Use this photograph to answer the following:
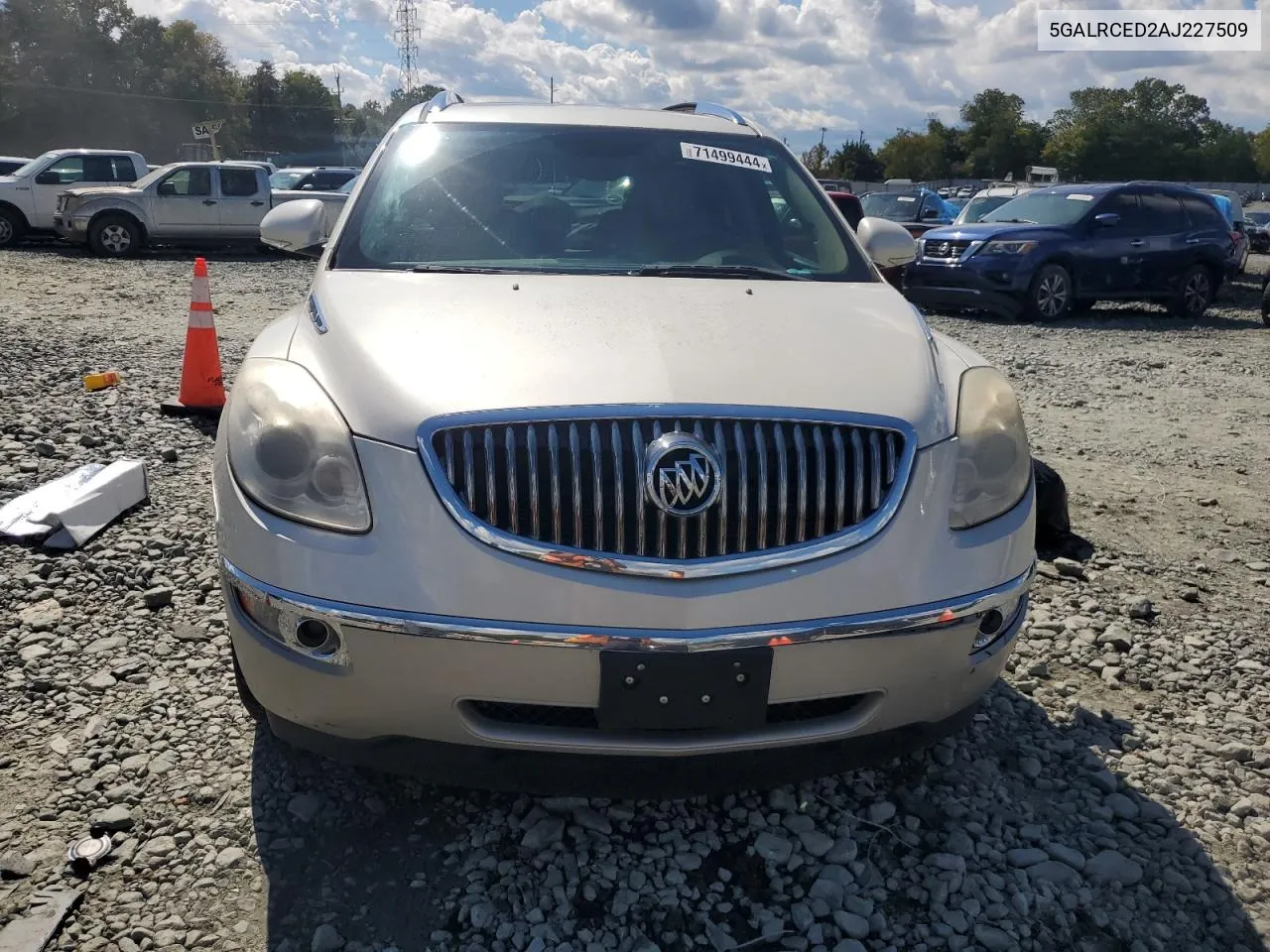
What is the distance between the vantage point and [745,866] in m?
2.38

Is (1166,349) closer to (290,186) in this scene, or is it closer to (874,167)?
(290,186)

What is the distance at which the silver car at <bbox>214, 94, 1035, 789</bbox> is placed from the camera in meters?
2.04

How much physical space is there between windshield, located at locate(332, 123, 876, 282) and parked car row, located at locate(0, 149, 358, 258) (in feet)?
47.2

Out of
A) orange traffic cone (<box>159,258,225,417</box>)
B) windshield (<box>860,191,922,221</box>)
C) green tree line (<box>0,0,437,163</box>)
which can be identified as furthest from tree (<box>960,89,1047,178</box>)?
orange traffic cone (<box>159,258,225,417</box>)

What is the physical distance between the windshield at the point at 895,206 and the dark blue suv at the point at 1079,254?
14.3 ft

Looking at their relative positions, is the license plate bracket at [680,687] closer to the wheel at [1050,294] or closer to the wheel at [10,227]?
the wheel at [1050,294]

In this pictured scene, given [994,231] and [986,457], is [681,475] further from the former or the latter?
[994,231]

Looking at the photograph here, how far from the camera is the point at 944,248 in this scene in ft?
41.6

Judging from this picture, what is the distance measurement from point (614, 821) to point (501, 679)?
0.67 m

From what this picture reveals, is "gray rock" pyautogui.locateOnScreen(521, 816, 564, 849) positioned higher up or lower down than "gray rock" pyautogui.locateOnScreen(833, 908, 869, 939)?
higher up

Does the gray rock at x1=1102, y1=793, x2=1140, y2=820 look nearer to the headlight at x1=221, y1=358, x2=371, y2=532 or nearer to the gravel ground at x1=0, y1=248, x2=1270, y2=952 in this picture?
the gravel ground at x1=0, y1=248, x2=1270, y2=952

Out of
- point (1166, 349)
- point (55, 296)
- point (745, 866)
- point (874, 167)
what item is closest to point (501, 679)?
point (745, 866)

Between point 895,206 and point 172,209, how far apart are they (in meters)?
12.4

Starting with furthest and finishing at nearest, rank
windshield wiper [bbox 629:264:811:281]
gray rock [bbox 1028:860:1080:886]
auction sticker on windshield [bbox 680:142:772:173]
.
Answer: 1. auction sticker on windshield [bbox 680:142:772:173]
2. windshield wiper [bbox 629:264:811:281]
3. gray rock [bbox 1028:860:1080:886]
